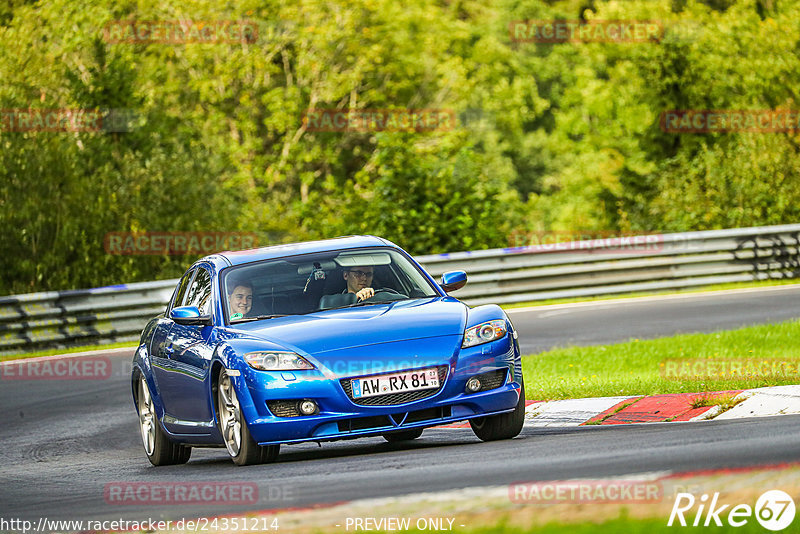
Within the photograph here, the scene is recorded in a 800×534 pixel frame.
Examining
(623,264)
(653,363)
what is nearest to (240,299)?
(653,363)

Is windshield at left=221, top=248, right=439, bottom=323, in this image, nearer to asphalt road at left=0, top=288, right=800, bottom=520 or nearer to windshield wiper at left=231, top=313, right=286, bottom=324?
windshield wiper at left=231, top=313, right=286, bottom=324

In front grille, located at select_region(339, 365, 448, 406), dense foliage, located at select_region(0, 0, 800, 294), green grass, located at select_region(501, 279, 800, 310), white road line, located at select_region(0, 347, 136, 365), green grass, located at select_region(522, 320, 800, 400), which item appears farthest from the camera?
dense foliage, located at select_region(0, 0, 800, 294)

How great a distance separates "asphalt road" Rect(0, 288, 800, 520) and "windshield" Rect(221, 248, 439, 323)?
3.53 ft

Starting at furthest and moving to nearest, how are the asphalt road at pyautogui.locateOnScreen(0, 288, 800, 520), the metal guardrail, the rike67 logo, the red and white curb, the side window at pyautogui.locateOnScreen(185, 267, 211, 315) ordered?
the metal guardrail, the side window at pyautogui.locateOnScreen(185, 267, 211, 315), the red and white curb, the asphalt road at pyautogui.locateOnScreen(0, 288, 800, 520), the rike67 logo

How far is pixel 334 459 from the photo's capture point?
9055 millimetres

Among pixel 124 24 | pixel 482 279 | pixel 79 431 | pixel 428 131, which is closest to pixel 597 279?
pixel 482 279

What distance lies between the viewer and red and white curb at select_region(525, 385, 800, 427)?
382 inches

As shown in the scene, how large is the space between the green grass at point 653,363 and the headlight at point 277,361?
137 inches

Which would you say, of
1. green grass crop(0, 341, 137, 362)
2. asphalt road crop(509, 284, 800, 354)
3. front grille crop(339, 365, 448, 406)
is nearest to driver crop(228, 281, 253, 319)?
front grille crop(339, 365, 448, 406)

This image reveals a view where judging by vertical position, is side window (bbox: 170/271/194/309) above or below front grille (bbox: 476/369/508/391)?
above

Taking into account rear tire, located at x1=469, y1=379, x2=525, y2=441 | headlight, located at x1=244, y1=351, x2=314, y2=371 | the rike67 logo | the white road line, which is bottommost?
the white road line

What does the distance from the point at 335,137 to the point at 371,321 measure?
121 feet

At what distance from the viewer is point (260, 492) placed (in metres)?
7.22

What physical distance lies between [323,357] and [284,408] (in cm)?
41
